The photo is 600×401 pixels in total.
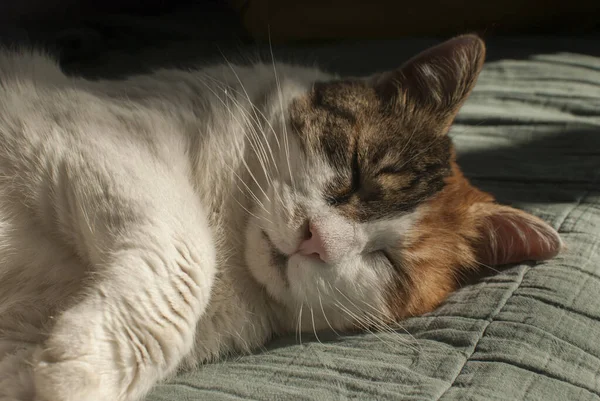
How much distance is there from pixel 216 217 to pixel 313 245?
0.29 m

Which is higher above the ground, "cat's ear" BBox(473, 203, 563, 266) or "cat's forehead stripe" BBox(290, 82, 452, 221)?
"cat's forehead stripe" BBox(290, 82, 452, 221)

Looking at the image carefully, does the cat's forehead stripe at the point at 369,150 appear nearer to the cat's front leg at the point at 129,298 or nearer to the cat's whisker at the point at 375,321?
the cat's whisker at the point at 375,321

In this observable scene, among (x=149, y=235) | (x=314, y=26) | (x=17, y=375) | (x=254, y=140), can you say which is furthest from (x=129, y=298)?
(x=314, y=26)

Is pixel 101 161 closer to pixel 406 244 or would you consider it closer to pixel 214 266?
pixel 214 266

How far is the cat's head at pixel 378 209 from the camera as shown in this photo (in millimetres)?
1336

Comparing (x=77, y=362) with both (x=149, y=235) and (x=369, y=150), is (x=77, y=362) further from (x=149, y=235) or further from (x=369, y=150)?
(x=369, y=150)

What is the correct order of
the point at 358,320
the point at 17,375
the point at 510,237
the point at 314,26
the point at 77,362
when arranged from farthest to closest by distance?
the point at 314,26 → the point at 510,237 → the point at 358,320 → the point at 17,375 → the point at 77,362

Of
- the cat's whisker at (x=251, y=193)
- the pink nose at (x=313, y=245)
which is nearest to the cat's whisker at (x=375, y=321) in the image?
the pink nose at (x=313, y=245)

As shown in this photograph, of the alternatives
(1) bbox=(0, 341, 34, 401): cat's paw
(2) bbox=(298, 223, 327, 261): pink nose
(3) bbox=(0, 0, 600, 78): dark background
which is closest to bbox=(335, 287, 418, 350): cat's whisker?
(2) bbox=(298, 223, 327, 261): pink nose

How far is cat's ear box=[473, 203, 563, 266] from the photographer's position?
59.7 inches

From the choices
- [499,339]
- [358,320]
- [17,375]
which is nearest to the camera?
[17,375]

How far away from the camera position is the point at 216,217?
1430mm

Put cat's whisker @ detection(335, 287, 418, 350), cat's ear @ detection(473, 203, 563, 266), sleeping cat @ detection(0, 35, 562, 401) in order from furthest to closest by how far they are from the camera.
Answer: cat's ear @ detection(473, 203, 563, 266) < cat's whisker @ detection(335, 287, 418, 350) < sleeping cat @ detection(0, 35, 562, 401)

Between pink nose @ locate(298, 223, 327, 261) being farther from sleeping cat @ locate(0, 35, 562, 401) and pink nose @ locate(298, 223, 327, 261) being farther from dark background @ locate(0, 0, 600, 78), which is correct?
dark background @ locate(0, 0, 600, 78)
